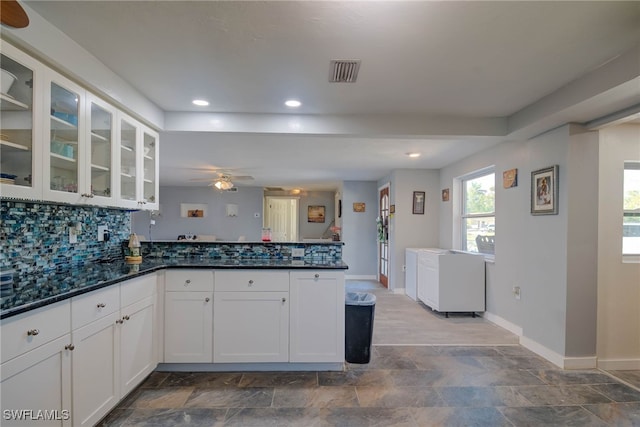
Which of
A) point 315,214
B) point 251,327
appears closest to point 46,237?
point 251,327

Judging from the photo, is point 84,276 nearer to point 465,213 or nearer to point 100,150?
point 100,150

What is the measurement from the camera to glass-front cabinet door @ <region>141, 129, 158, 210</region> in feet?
9.27

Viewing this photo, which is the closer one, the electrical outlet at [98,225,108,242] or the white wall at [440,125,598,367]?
the electrical outlet at [98,225,108,242]

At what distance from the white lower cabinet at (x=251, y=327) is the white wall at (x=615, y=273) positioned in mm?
2800

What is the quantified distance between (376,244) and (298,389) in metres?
5.13

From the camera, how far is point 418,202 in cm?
578

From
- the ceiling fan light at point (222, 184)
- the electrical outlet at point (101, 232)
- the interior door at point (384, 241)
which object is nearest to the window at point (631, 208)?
the interior door at point (384, 241)

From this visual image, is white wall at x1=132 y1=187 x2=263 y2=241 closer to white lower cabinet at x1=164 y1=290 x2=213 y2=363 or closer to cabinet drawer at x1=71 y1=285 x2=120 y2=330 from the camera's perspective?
white lower cabinet at x1=164 y1=290 x2=213 y2=363

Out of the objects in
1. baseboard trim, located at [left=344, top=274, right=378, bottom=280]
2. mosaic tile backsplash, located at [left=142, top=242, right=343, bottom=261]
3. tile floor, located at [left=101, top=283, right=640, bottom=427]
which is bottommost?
baseboard trim, located at [left=344, top=274, right=378, bottom=280]

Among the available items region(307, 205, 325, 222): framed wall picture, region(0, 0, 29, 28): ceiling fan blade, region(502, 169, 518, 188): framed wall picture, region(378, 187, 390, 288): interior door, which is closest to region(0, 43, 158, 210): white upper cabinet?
region(0, 0, 29, 28): ceiling fan blade

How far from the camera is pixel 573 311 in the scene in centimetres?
278

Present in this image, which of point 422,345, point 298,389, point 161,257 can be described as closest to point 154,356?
point 161,257

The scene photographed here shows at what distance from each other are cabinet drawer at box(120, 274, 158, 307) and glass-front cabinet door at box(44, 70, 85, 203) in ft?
2.11

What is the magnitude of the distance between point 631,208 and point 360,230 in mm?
4770
